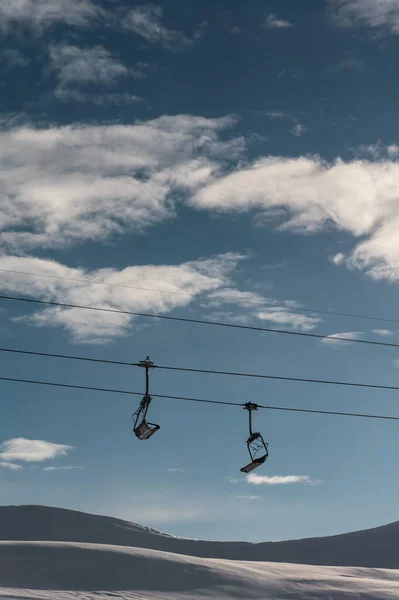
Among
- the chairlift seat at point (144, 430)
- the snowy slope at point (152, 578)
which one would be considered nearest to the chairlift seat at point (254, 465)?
the chairlift seat at point (144, 430)

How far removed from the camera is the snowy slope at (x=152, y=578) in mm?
38844

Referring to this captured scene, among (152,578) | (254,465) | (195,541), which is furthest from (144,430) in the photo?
(195,541)

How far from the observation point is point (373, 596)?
136 ft

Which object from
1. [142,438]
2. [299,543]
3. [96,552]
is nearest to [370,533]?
[299,543]

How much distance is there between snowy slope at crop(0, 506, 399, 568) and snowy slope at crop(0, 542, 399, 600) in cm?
3677

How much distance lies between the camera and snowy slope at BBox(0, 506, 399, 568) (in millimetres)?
84438

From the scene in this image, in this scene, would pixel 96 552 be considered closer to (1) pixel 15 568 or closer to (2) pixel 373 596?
(1) pixel 15 568

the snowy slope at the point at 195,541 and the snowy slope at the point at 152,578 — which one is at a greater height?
the snowy slope at the point at 195,541

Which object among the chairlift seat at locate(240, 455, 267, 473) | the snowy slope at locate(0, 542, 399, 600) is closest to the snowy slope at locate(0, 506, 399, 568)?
the snowy slope at locate(0, 542, 399, 600)

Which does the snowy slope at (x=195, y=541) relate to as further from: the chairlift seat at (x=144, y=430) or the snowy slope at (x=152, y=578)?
the chairlift seat at (x=144, y=430)

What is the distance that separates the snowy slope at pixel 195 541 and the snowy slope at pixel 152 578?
36774mm

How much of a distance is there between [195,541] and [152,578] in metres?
58.8

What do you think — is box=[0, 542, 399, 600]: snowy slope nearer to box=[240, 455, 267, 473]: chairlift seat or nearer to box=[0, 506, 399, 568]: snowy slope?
box=[240, 455, 267, 473]: chairlift seat

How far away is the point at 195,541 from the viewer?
99.2m
